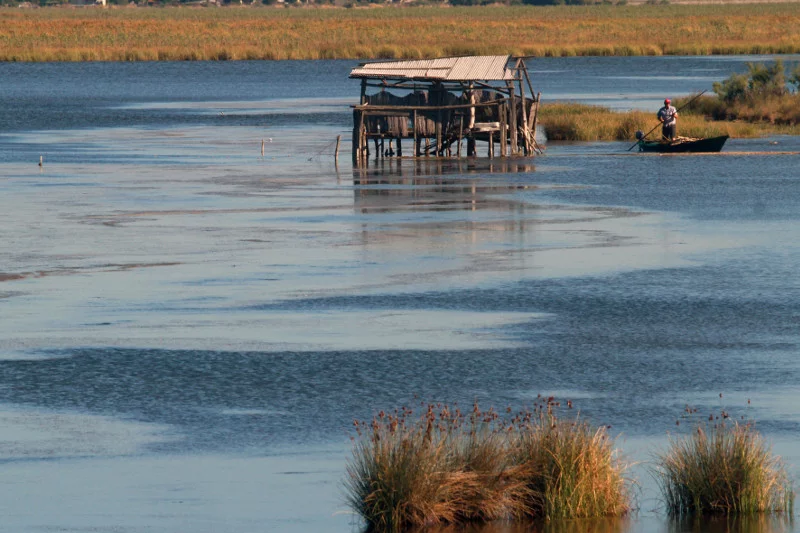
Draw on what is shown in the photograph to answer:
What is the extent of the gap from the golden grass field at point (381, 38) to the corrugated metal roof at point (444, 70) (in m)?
47.0

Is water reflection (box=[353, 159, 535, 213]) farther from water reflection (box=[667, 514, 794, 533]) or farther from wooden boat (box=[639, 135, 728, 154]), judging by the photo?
water reflection (box=[667, 514, 794, 533])

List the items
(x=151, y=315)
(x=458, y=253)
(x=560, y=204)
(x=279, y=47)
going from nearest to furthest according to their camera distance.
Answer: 1. (x=151, y=315)
2. (x=458, y=253)
3. (x=560, y=204)
4. (x=279, y=47)

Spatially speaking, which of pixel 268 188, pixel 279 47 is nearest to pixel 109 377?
pixel 268 188

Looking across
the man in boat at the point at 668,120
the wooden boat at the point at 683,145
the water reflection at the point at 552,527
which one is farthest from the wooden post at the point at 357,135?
the water reflection at the point at 552,527

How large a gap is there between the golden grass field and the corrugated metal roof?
154ft

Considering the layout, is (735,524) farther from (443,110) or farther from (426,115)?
(426,115)

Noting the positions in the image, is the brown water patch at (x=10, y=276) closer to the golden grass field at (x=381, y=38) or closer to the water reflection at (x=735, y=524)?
the water reflection at (x=735, y=524)

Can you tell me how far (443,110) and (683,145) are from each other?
255 inches

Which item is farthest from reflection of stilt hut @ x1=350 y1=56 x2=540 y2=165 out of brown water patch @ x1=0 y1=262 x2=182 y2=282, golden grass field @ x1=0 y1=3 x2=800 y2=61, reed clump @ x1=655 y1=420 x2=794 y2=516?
golden grass field @ x1=0 y1=3 x2=800 y2=61

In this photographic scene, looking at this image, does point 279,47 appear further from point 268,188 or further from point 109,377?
point 109,377

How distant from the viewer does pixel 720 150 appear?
137ft

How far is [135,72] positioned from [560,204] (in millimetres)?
67770

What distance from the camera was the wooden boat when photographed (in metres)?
40.8

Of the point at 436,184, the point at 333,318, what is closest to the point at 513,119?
the point at 436,184
